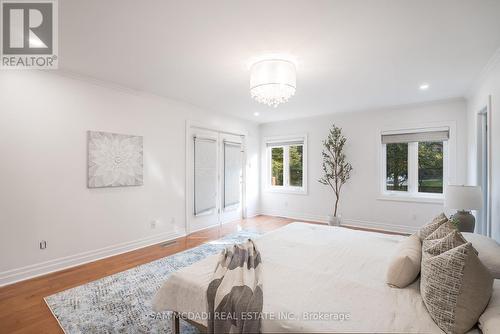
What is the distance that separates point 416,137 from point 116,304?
549 centimetres

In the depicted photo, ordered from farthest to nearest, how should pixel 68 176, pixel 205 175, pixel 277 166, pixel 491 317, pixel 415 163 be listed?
1. pixel 277 166
2. pixel 205 175
3. pixel 415 163
4. pixel 68 176
5. pixel 491 317

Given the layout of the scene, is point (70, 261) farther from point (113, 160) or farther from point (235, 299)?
point (235, 299)

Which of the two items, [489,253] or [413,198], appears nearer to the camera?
[489,253]

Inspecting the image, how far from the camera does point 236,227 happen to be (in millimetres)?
5406

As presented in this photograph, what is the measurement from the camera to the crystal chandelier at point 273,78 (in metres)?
2.70

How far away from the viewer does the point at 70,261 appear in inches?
129

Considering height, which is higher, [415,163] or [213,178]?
[415,163]

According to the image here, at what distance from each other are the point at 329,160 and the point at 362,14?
3947mm

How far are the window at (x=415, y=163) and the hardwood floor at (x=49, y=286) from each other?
12.5 ft

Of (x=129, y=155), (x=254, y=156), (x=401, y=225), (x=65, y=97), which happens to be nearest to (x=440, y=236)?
(x=401, y=225)

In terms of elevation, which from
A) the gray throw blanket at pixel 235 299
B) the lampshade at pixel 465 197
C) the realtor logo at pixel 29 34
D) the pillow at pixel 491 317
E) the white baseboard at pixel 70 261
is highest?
the realtor logo at pixel 29 34

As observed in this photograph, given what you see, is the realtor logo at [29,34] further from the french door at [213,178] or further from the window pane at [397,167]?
the window pane at [397,167]

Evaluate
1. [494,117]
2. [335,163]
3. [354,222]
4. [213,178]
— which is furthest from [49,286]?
[494,117]

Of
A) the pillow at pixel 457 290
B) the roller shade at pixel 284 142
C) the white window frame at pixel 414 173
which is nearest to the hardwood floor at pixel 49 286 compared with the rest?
the pillow at pixel 457 290
